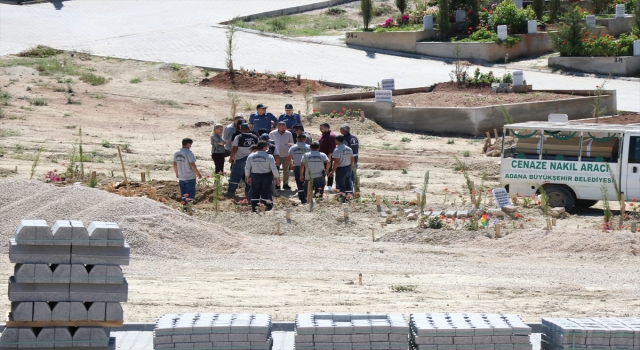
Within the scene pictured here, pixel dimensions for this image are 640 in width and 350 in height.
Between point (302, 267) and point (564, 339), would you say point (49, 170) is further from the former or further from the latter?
point (564, 339)

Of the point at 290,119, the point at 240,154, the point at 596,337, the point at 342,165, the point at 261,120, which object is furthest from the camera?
the point at 290,119

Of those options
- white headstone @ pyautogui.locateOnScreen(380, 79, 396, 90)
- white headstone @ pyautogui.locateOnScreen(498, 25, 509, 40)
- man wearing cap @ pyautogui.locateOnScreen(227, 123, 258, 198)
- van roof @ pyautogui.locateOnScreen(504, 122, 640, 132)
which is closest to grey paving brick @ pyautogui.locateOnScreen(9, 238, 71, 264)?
man wearing cap @ pyautogui.locateOnScreen(227, 123, 258, 198)

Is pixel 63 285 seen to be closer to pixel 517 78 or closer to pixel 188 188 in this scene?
pixel 188 188

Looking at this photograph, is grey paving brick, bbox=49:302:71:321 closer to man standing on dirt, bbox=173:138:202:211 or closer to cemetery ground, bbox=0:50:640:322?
cemetery ground, bbox=0:50:640:322

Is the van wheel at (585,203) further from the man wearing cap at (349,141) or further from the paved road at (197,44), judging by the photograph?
the paved road at (197,44)

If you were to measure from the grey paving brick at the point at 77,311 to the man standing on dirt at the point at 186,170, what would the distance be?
820 centimetres

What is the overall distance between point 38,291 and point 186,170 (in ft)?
28.6

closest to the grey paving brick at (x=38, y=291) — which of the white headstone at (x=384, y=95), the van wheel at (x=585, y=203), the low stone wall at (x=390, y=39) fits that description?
the van wheel at (x=585, y=203)

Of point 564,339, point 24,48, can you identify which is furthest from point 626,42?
point 564,339

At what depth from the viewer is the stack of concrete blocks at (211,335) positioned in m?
9.55

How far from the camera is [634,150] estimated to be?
18.4 meters

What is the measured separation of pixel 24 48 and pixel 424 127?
16086 mm

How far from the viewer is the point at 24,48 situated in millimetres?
36625

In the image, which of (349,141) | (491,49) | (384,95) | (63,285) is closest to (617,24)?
(491,49)
